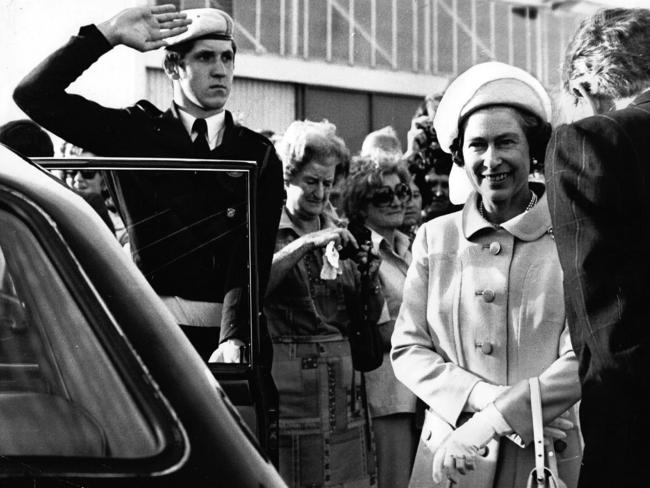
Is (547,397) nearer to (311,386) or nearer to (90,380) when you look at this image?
(311,386)

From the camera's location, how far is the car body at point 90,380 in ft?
5.21

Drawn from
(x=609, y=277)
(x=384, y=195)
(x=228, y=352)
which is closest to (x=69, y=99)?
(x=228, y=352)

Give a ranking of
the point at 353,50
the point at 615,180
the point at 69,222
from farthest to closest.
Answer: the point at 353,50, the point at 615,180, the point at 69,222

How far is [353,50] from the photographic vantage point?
12.6 metres

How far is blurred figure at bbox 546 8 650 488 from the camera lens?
8.04 ft

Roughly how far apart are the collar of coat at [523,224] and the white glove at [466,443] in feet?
1.87

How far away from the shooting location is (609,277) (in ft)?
8.13

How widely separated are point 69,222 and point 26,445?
1.12 feet

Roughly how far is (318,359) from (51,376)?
3067 mm

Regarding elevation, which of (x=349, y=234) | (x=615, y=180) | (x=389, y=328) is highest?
(x=615, y=180)

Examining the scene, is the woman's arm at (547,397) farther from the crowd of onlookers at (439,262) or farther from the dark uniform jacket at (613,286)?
the dark uniform jacket at (613,286)


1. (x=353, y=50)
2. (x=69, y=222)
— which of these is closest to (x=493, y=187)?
(x=69, y=222)

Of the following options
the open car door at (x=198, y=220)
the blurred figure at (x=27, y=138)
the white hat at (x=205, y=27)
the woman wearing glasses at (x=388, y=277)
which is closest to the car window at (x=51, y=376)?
the open car door at (x=198, y=220)

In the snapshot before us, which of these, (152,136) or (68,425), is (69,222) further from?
(152,136)
